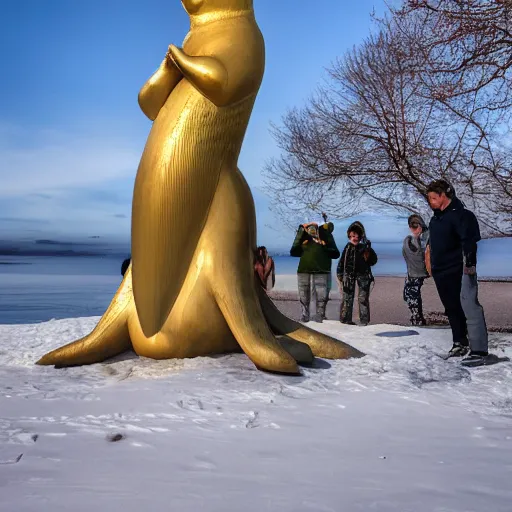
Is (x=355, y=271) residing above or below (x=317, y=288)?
above

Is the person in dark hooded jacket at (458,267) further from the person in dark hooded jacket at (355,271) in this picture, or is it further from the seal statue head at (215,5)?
the person in dark hooded jacket at (355,271)

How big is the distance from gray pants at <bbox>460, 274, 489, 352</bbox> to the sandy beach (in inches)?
174

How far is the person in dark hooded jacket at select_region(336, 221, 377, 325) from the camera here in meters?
7.86

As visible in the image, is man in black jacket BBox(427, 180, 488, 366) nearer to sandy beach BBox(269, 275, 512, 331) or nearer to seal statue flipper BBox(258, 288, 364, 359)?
seal statue flipper BBox(258, 288, 364, 359)

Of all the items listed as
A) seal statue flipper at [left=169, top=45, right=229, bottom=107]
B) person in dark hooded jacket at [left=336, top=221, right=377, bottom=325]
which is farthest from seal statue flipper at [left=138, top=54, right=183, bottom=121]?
person in dark hooded jacket at [left=336, top=221, right=377, bottom=325]

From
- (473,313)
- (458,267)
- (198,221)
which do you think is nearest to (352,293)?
(458,267)

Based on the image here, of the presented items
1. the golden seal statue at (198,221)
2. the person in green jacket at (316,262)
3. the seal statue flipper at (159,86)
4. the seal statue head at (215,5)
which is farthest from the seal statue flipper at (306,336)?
the person in green jacket at (316,262)

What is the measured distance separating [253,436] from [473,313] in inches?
113

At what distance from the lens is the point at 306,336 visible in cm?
504

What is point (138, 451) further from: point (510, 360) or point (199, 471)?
point (510, 360)

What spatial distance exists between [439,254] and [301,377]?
1.90m

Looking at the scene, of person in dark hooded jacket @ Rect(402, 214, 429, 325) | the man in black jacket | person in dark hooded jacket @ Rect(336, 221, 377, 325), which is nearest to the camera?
the man in black jacket

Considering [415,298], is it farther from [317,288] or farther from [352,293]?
[317,288]

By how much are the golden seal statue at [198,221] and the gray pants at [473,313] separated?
4.78 ft
